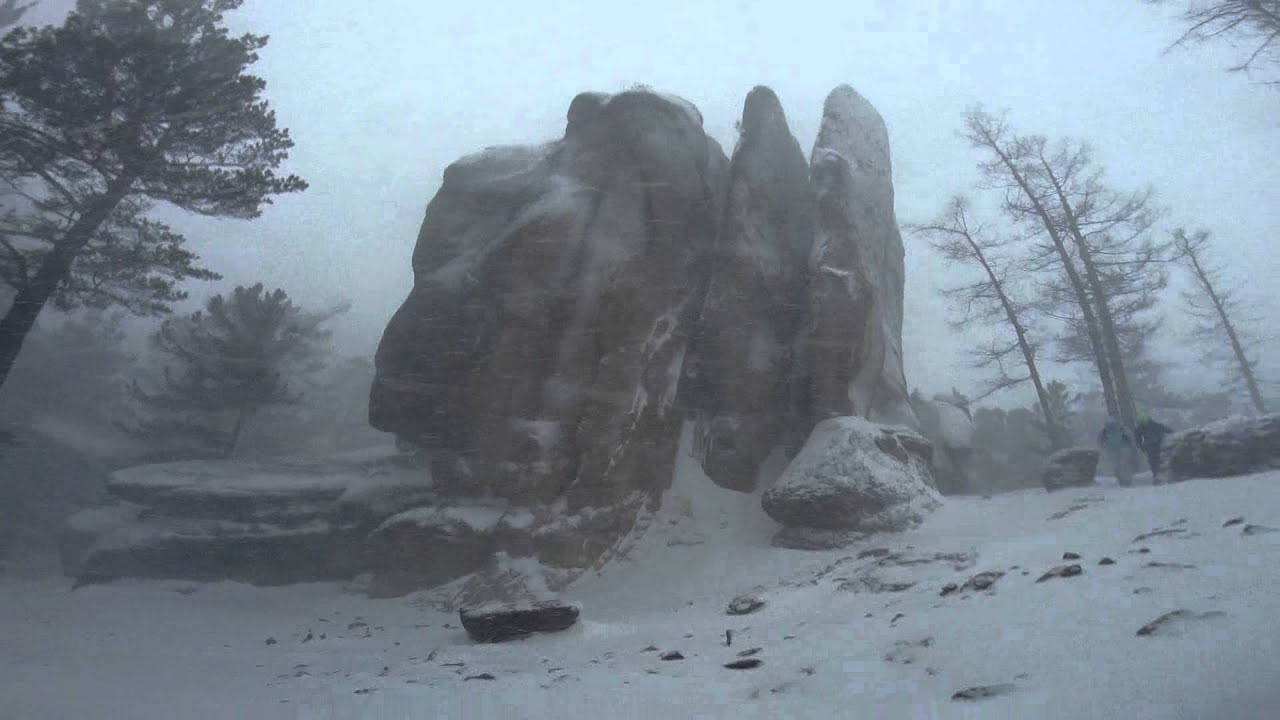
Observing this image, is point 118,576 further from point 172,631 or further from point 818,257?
point 818,257

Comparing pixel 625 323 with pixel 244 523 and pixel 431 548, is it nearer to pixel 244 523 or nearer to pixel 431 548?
pixel 431 548

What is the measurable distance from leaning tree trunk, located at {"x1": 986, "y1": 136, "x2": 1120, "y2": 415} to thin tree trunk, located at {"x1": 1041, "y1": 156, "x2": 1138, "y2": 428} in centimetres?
16

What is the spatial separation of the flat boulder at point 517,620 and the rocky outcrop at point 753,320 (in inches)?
344

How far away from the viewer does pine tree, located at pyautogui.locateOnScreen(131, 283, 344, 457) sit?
20.7m

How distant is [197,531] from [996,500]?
20.7m

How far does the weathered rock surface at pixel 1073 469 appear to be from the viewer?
12883 millimetres

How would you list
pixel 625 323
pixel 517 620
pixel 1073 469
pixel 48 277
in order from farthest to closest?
A: pixel 625 323 < pixel 1073 469 < pixel 48 277 < pixel 517 620

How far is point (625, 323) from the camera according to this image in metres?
15.5

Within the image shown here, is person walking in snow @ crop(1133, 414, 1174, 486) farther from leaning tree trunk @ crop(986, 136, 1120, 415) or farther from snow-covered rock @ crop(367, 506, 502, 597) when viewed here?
snow-covered rock @ crop(367, 506, 502, 597)

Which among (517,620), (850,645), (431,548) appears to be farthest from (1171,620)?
(431,548)

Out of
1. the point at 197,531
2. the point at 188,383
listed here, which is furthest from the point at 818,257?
the point at 188,383

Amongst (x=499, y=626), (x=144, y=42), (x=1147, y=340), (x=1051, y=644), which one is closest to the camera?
(x=1051, y=644)

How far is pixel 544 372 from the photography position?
50.7 feet

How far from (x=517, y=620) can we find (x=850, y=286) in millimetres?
12240
